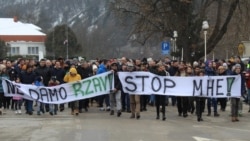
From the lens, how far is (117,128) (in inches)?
595

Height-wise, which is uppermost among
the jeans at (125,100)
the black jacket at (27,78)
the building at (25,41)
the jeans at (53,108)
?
the building at (25,41)

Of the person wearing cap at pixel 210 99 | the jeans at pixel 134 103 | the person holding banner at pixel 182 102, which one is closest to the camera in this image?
the jeans at pixel 134 103

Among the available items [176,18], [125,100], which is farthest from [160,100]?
[176,18]

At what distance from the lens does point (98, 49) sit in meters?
90.6

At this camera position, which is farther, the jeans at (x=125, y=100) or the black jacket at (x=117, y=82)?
the jeans at (x=125, y=100)

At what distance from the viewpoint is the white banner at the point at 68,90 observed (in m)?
18.7

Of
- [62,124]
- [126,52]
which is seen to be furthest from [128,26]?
[126,52]

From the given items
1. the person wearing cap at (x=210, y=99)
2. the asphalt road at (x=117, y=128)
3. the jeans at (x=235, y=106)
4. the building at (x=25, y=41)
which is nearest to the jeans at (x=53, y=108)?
the asphalt road at (x=117, y=128)

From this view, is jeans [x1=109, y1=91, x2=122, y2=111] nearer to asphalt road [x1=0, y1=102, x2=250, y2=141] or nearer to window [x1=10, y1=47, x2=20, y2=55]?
asphalt road [x1=0, y1=102, x2=250, y2=141]

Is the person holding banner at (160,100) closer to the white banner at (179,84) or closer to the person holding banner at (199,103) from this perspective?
the white banner at (179,84)

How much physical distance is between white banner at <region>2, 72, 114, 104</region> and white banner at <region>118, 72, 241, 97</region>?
2.34 ft

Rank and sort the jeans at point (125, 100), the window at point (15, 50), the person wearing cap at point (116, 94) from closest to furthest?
the person wearing cap at point (116, 94), the jeans at point (125, 100), the window at point (15, 50)

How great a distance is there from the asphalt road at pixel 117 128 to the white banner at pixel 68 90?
0.64 metres

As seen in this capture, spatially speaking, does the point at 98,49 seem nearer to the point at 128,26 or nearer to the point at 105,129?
the point at 128,26
